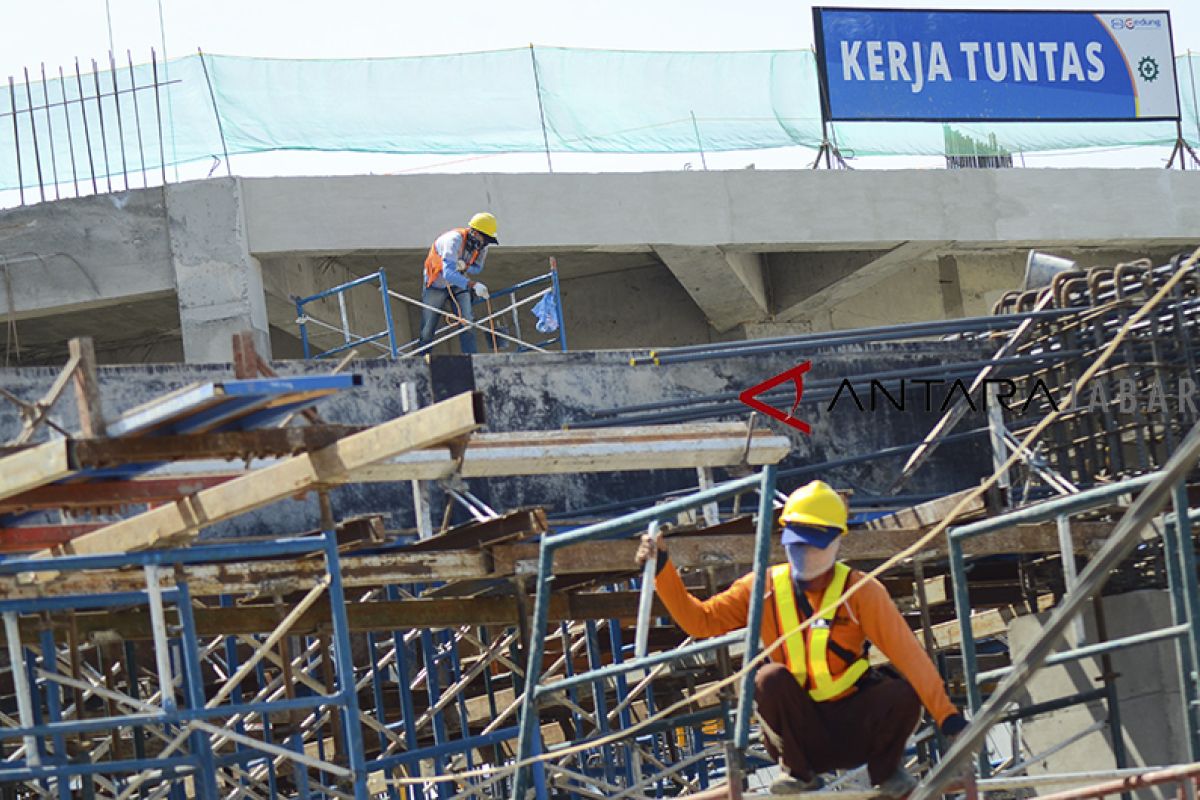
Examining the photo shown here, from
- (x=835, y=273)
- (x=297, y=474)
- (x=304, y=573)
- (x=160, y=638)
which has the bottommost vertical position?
(x=160, y=638)

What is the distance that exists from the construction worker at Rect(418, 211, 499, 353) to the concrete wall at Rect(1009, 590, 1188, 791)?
714cm

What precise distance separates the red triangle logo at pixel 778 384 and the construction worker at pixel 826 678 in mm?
9233

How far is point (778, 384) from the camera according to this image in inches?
717

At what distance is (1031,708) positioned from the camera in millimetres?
12930

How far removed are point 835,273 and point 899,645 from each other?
17606 mm

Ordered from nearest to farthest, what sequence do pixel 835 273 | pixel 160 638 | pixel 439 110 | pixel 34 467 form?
pixel 34 467 < pixel 160 638 < pixel 439 110 < pixel 835 273

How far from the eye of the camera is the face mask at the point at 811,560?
27.7ft

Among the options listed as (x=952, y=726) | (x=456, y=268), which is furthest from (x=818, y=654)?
(x=456, y=268)

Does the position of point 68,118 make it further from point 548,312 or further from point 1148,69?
point 1148,69

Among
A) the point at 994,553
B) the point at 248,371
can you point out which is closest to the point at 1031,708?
the point at 994,553

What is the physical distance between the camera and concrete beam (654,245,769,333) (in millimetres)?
24094

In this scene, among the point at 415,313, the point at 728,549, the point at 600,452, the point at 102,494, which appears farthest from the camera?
the point at 415,313

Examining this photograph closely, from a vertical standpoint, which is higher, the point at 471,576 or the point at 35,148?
the point at 35,148

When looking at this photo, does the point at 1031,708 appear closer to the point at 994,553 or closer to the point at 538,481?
the point at 994,553
